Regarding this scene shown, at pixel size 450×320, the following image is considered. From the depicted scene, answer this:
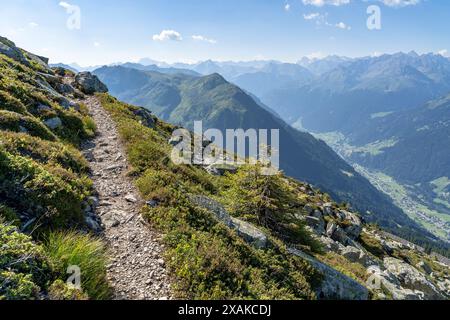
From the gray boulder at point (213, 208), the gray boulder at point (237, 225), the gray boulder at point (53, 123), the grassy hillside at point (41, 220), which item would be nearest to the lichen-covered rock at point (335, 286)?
the gray boulder at point (237, 225)

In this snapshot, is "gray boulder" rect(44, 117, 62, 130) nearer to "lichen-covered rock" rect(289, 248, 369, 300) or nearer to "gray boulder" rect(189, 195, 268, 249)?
"gray boulder" rect(189, 195, 268, 249)

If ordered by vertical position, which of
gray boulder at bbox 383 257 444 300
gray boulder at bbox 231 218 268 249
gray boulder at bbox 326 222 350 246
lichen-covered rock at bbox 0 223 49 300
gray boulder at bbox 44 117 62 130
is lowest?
gray boulder at bbox 383 257 444 300

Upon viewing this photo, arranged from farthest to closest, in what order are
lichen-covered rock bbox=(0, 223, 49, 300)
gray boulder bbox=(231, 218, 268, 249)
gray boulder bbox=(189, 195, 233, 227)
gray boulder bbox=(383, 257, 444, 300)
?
gray boulder bbox=(383, 257, 444, 300) → gray boulder bbox=(189, 195, 233, 227) → gray boulder bbox=(231, 218, 268, 249) → lichen-covered rock bbox=(0, 223, 49, 300)

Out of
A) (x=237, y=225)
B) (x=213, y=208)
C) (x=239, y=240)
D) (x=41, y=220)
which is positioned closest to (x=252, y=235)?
(x=237, y=225)

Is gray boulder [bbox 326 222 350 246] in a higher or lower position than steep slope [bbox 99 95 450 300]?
lower

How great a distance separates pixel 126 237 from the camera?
12.4 metres

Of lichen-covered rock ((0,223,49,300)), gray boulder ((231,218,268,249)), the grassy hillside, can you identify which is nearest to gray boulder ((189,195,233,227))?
gray boulder ((231,218,268,249))

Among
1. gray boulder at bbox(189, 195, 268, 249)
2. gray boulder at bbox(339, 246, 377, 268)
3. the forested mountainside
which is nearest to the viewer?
the forested mountainside

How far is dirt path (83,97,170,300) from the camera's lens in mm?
9852

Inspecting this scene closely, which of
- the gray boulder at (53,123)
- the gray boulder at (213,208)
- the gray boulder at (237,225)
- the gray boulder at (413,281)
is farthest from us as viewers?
the gray boulder at (413,281)

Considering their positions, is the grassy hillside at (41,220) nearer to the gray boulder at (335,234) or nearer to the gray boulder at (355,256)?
the gray boulder at (355,256)

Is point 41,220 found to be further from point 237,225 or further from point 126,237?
point 237,225

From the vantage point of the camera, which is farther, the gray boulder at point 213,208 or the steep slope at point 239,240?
the gray boulder at point 213,208

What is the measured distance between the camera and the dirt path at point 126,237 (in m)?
9.85
